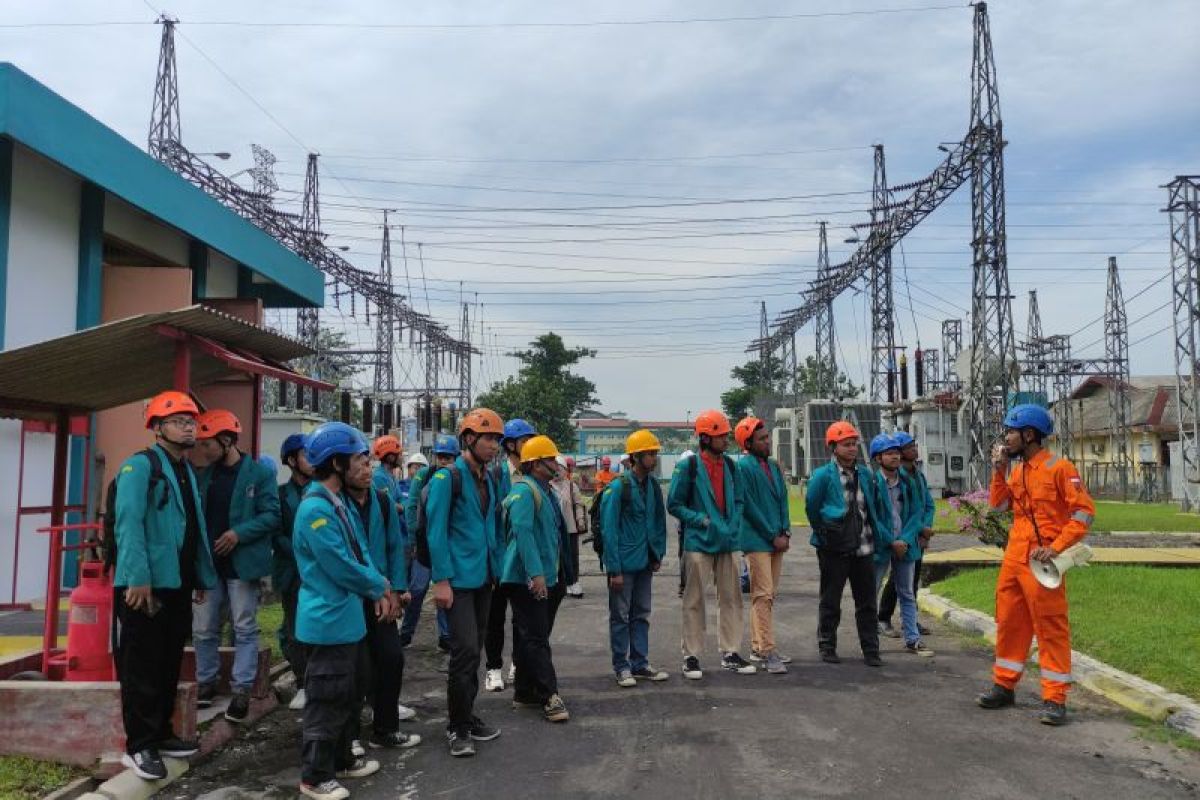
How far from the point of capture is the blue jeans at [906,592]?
8000 millimetres

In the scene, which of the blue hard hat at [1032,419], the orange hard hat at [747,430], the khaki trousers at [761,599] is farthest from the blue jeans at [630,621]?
the blue hard hat at [1032,419]

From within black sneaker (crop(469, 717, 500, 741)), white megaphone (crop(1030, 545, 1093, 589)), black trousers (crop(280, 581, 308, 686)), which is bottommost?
black sneaker (crop(469, 717, 500, 741))

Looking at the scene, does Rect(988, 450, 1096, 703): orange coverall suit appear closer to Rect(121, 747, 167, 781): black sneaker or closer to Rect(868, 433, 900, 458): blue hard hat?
Rect(868, 433, 900, 458): blue hard hat

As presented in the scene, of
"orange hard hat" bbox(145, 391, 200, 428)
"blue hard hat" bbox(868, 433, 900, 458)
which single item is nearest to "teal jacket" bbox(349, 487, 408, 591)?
"orange hard hat" bbox(145, 391, 200, 428)

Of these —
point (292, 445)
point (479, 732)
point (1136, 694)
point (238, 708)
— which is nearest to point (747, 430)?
point (1136, 694)

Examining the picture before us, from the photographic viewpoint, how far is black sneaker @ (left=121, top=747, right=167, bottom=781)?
15.0ft

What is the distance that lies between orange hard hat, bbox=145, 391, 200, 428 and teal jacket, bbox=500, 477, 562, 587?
2.06 m

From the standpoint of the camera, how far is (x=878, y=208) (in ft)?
97.2

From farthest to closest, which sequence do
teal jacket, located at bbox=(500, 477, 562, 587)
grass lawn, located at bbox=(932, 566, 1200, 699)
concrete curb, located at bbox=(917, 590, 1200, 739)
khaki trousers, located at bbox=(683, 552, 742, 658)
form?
khaki trousers, located at bbox=(683, 552, 742, 658), grass lawn, located at bbox=(932, 566, 1200, 699), teal jacket, located at bbox=(500, 477, 562, 587), concrete curb, located at bbox=(917, 590, 1200, 739)

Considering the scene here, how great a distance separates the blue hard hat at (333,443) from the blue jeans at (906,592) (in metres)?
5.09

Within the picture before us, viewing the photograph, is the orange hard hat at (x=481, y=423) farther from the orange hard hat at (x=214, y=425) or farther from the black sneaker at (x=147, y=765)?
the black sneaker at (x=147, y=765)

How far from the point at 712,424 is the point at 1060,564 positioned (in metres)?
2.64

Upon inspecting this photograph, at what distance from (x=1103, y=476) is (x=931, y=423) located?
1357 centimetres

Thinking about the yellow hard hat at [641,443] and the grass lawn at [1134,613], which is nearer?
the grass lawn at [1134,613]
